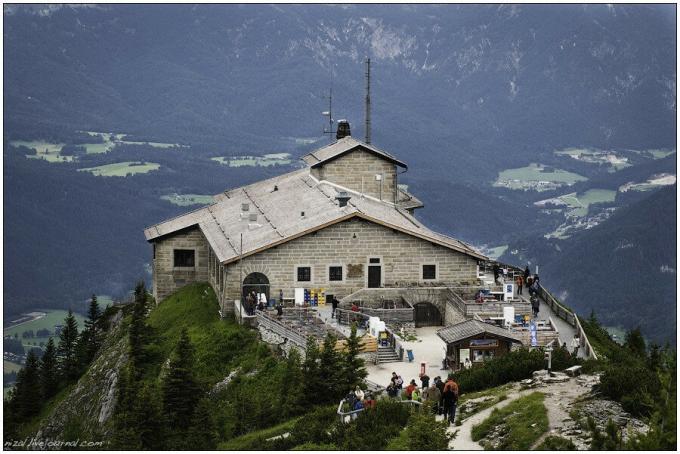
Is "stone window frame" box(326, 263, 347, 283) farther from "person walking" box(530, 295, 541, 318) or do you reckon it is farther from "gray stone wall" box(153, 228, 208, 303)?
"gray stone wall" box(153, 228, 208, 303)

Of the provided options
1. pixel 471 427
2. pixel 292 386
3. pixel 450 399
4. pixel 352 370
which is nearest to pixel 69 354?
pixel 292 386

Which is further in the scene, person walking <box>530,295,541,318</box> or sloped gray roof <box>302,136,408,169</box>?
sloped gray roof <box>302,136,408,169</box>

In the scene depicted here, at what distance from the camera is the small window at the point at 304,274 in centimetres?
7638

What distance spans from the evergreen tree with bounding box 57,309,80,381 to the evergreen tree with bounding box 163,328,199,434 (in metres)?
31.3

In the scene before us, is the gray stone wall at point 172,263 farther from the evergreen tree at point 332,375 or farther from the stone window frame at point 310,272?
the evergreen tree at point 332,375

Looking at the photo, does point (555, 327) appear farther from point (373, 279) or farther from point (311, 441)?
point (311, 441)

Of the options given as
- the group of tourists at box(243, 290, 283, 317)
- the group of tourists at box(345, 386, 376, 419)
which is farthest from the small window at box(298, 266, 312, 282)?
the group of tourists at box(345, 386, 376, 419)

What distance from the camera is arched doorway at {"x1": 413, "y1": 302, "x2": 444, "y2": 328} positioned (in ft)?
246

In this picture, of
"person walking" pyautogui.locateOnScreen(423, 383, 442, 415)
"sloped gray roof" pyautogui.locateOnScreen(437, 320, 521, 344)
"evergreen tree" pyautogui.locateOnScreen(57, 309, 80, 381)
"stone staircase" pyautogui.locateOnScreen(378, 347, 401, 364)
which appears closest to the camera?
"person walking" pyautogui.locateOnScreen(423, 383, 442, 415)

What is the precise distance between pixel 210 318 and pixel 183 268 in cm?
1402

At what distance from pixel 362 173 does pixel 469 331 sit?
32264mm

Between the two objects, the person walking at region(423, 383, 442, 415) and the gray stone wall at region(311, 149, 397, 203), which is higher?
the gray stone wall at region(311, 149, 397, 203)

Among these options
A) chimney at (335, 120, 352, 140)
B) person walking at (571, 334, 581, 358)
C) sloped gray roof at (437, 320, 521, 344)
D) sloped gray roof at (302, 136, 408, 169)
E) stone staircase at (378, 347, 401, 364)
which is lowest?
stone staircase at (378, 347, 401, 364)

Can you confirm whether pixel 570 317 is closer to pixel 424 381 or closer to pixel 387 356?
pixel 387 356
